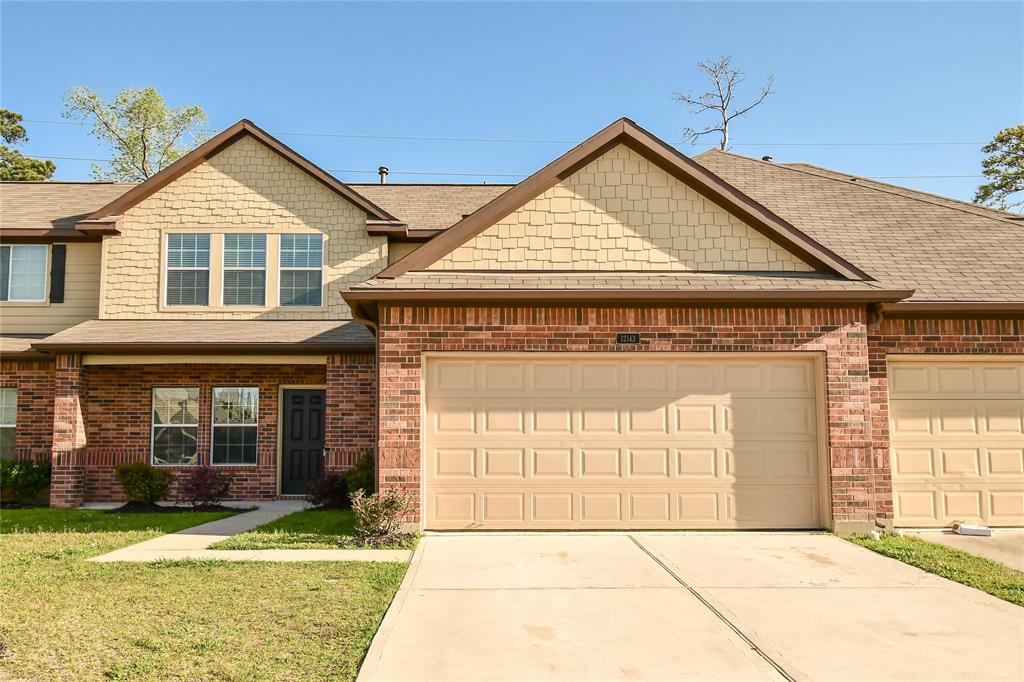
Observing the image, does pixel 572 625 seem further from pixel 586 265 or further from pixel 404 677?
pixel 586 265

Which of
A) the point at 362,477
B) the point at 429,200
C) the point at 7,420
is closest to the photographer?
the point at 362,477

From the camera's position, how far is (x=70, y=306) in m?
15.3

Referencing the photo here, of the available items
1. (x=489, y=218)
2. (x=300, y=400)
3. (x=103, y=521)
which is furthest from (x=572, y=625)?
(x=300, y=400)

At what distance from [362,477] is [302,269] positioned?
17.0 ft

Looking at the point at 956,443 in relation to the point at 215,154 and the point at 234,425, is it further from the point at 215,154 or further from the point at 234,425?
the point at 215,154

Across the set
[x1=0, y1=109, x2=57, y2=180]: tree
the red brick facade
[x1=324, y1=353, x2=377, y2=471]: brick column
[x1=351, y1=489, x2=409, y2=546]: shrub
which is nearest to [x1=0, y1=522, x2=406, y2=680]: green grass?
[x1=351, y1=489, x2=409, y2=546]: shrub

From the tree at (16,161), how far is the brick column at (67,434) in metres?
28.2

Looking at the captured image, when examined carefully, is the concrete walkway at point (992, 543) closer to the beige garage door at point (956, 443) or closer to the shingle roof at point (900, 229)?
the beige garage door at point (956, 443)

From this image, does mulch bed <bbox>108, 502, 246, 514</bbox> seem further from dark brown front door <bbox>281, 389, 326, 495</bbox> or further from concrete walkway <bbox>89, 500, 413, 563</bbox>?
concrete walkway <bbox>89, 500, 413, 563</bbox>

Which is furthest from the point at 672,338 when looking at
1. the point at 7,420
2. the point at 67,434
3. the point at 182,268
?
the point at 7,420

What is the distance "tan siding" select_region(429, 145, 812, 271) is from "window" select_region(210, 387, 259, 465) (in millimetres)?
6409

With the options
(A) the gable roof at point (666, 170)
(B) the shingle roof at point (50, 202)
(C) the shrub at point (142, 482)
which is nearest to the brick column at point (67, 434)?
(C) the shrub at point (142, 482)

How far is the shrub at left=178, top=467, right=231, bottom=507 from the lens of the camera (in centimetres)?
1298

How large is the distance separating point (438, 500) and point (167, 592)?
374cm
